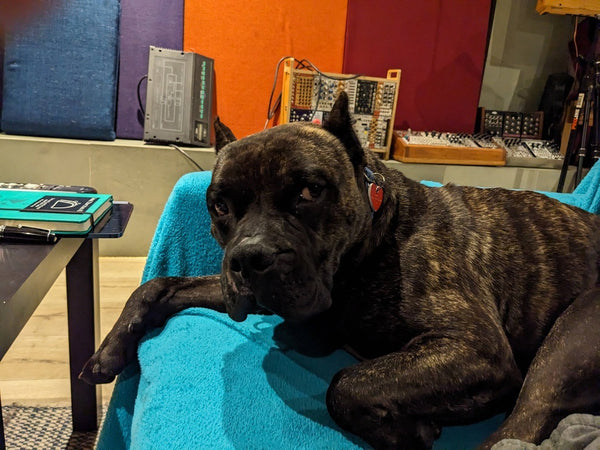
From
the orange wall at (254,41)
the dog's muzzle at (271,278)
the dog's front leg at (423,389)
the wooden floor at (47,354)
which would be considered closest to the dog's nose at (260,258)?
the dog's muzzle at (271,278)

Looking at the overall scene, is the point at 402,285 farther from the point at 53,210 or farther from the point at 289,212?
the point at 53,210

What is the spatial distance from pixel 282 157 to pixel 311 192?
0.11 metres

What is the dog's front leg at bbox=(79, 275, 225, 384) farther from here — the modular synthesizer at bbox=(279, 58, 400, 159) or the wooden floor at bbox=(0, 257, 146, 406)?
the modular synthesizer at bbox=(279, 58, 400, 159)

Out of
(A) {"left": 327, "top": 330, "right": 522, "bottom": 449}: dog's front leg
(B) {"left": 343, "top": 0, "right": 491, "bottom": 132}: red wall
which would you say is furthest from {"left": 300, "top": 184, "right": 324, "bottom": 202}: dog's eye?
(B) {"left": 343, "top": 0, "right": 491, "bottom": 132}: red wall

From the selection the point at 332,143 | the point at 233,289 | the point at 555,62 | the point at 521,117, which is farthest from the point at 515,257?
the point at 555,62

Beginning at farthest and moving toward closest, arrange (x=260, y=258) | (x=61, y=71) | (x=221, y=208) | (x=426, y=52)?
(x=426, y=52), (x=61, y=71), (x=221, y=208), (x=260, y=258)

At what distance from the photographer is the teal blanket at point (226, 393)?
1010 millimetres

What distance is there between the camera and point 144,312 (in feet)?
4.56

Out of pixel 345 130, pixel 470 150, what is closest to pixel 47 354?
pixel 345 130

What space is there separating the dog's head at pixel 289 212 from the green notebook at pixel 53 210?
388 millimetres

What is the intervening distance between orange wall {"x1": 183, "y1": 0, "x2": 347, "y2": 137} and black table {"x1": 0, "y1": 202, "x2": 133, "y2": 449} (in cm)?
220

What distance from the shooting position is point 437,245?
126 centimetres

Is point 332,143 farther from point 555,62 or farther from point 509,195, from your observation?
point 555,62

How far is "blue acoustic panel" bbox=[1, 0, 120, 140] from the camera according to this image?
321 cm
